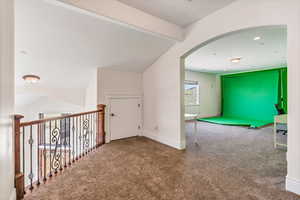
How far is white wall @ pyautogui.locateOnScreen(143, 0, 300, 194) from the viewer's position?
1785mm

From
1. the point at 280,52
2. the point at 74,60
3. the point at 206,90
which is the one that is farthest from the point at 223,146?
the point at 206,90

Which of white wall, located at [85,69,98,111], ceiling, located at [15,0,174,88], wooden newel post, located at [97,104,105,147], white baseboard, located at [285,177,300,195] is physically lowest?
white baseboard, located at [285,177,300,195]

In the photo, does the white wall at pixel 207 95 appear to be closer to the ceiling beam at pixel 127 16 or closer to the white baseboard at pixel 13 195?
the ceiling beam at pixel 127 16

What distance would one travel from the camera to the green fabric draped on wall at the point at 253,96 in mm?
6324

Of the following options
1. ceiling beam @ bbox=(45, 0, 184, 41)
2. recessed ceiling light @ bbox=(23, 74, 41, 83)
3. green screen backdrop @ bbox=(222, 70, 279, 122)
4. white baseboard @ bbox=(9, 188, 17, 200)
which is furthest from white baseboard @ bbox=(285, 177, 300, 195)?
green screen backdrop @ bbox=(222, 70, 279, 122)

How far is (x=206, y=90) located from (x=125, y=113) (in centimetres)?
549

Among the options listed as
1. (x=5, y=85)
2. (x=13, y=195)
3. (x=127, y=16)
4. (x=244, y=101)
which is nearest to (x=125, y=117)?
(x=127, y=16)

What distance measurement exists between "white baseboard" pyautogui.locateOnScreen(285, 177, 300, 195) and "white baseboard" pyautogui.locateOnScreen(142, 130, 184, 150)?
1841mm

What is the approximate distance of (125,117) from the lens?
4254 mm

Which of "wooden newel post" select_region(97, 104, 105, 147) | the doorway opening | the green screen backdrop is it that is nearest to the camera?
the doorway opening

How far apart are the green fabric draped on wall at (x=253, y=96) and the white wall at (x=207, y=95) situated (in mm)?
363

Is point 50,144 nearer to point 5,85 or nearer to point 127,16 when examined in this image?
point 5,85

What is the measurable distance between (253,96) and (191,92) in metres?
3.20

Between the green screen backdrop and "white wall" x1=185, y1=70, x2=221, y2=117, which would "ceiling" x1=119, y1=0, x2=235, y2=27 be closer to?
"white wall" x1=185, y1=70, x2=221, y2=117
